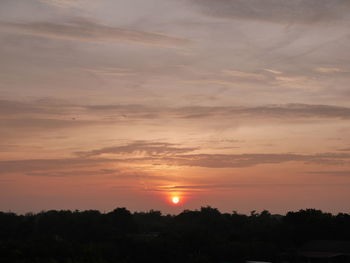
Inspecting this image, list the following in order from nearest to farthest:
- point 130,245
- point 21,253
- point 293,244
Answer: point 21,253 < point 130,245 < point 293,244

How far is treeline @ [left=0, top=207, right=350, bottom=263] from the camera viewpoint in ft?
212

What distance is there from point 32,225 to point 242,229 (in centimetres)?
4379

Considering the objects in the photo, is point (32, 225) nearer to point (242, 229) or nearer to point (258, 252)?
point (242, 229)

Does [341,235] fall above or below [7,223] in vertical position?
below

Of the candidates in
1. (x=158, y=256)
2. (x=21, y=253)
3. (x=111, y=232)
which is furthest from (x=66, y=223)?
(x=21, y=253)

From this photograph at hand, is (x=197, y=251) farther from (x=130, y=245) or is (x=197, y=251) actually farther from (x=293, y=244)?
(x=293, y=244)

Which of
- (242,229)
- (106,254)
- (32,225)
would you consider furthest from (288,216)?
(32,225)

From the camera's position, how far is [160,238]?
78062 millimetres

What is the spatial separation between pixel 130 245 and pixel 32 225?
1751 inches

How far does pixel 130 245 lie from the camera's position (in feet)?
250

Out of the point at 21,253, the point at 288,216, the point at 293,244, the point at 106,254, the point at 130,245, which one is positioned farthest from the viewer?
the point at 288,216

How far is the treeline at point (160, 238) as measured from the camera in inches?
2542

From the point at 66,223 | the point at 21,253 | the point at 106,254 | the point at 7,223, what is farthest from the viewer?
the point at 7,223

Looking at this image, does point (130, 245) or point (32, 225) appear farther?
point (32, 225)
